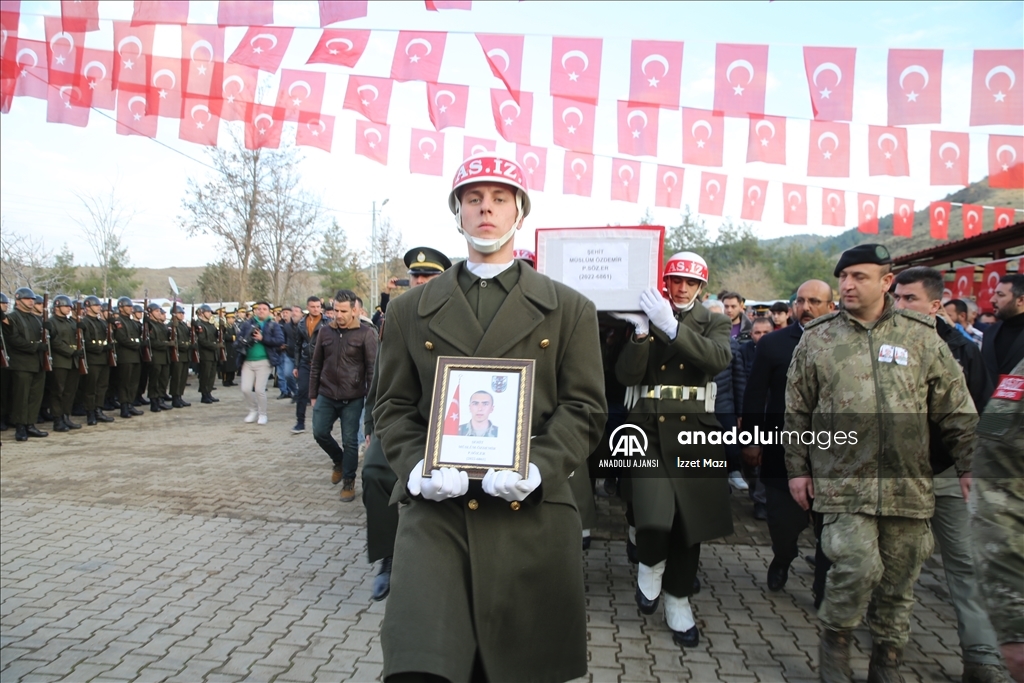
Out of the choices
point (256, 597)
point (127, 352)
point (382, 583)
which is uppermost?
point (127, 352)

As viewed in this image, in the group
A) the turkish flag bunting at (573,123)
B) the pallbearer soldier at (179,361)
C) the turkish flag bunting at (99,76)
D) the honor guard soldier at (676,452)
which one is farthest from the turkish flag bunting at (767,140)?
the pallbearer soldier at (179,361)

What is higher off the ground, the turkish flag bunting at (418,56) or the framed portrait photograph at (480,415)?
the turkish flag bunting at (418,56)

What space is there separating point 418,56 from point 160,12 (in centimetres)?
298

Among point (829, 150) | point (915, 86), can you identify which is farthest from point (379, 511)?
point (829, 150)

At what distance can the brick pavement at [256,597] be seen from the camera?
145 inches

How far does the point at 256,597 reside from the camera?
4609mm

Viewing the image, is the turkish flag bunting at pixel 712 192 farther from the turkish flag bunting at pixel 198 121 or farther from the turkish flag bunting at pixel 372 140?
the turkish flag bunting at pixel 198 121

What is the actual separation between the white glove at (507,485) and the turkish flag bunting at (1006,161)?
30.8 feet

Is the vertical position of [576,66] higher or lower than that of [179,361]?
higher

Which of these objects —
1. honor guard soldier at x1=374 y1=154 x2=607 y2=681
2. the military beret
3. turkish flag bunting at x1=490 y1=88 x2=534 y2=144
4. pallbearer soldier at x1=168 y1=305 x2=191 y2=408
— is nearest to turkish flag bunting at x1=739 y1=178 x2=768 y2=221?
turkish flag bunting at x1=490 y1=88 x2=534 y2=144

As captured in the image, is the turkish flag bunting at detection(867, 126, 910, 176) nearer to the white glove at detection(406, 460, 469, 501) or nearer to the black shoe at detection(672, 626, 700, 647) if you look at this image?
the black shoe at detection(672, 626, 700, 647)

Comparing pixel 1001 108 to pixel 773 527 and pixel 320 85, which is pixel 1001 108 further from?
pixel 320 85

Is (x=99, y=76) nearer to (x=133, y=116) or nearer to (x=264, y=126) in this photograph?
(x=133, y=116)

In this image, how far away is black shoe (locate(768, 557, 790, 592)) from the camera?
486 centimetres
